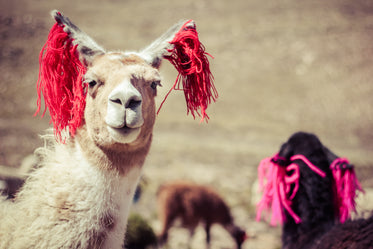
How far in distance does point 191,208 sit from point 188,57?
4518 millimetres

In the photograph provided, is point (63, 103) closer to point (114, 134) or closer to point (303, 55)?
point (114, 134)

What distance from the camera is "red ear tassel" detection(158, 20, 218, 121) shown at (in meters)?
2.52

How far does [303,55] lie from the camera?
37281 millimetres

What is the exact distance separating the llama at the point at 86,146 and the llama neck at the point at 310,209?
165 cm

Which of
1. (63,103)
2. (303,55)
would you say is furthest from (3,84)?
(63,103)

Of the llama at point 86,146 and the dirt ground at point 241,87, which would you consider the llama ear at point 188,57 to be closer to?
the llama at point 86,146

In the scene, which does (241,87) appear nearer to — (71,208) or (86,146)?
(86,146)

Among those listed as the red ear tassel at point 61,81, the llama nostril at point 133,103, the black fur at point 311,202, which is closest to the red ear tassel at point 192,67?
the llama nostril at point 133,103

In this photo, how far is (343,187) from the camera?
10.7 feet

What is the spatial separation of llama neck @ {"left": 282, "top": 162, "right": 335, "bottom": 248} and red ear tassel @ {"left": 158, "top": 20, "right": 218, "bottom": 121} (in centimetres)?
129

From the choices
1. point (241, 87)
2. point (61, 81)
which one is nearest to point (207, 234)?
point (61, 81)

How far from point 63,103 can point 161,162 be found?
1189 cm

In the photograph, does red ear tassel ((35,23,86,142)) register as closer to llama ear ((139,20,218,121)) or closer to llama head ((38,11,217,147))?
llama head ((38,11,217,147))

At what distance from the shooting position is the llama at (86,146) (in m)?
2.15
